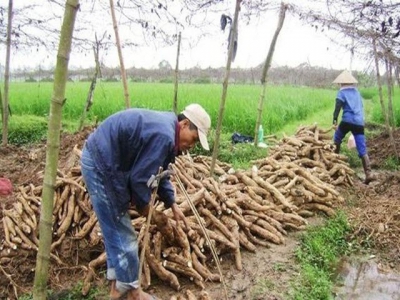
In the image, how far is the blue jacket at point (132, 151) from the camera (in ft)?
8.40

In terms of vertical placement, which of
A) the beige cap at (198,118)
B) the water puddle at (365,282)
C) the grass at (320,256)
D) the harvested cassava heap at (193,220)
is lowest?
the water puddle at (365,282)

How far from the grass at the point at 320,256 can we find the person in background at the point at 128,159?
1.66m

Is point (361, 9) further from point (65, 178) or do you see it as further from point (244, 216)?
point (65, 178)

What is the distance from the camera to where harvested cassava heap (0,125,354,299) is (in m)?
3.69

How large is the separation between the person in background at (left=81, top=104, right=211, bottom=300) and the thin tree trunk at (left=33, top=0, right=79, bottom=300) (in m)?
0.76

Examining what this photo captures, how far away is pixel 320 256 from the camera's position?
454 centimetres

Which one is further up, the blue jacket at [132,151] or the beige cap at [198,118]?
the beige cap at [198,118]

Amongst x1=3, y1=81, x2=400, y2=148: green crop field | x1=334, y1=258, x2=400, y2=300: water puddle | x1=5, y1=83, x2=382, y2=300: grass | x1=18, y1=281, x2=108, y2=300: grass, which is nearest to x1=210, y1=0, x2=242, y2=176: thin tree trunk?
x1=5, y1=83, x2=382, y2=300: grass

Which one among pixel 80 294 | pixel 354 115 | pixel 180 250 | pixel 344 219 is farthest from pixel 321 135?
pixel 80 294

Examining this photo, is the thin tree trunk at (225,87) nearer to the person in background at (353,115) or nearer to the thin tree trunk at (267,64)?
the thin tree trunk at (267,64)

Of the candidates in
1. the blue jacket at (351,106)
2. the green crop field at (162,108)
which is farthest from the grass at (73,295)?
the green crop field at (162,108)

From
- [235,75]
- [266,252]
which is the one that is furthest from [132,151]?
[235,75]

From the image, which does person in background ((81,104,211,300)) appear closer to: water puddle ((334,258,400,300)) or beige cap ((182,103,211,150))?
beige cap ((182,103,211,150))

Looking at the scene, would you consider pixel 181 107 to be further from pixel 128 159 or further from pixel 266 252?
pixel 128 159
